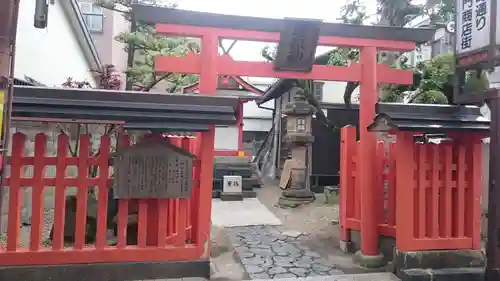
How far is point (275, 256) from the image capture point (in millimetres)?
6816

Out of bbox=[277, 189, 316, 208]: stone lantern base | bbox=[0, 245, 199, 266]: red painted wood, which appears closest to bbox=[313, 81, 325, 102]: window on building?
bbox=[277, 189, 316, 208]: stone lantern base

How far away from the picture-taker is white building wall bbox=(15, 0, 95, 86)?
9.42 meters

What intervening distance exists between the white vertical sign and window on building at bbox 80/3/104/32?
60.8 ft

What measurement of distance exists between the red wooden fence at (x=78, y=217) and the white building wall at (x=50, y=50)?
5188mm

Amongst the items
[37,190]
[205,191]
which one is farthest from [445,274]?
[37,190]

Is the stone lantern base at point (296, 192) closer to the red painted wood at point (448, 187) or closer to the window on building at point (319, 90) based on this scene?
the red painted wood at point (448, 187)

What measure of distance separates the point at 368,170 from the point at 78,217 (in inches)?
182

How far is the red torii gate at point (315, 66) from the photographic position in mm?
5984

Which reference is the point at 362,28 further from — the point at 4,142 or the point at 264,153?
the point at 264,153

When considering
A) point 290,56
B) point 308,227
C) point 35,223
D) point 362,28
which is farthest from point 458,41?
point 35,223

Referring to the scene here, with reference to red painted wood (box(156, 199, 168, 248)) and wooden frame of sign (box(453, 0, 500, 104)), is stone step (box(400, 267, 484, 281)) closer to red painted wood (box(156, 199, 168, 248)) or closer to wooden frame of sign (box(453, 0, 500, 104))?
wooden frame of sign (box(453, 0, 500, 104))

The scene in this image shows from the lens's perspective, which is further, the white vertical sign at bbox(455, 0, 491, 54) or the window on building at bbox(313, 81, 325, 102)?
the window on building at bbox(313, 81, 325, 102)

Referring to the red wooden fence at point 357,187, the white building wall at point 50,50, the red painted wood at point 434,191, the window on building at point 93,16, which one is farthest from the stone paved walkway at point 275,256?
the window on building at point 93,16

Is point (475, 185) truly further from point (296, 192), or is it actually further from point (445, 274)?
point (296, 192)
